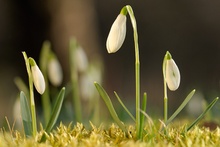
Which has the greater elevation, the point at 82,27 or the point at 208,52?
the point at 82,27

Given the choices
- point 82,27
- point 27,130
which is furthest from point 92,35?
point 27,130

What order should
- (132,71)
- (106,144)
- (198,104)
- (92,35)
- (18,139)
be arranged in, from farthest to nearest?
(132,71), (92,35), (198,104), (18,139), (106,144)

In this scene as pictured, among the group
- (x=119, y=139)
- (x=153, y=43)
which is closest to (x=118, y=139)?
(x=119, y=139)

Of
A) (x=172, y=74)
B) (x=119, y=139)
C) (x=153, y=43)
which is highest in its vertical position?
(x=172, y=74)

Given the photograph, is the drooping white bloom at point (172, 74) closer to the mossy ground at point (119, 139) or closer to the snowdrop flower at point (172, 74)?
the snowdrop flower at point (172, 74)

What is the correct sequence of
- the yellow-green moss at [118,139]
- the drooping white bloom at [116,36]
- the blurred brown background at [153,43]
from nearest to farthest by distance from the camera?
1. the yellow-green moss at [118,139]
2. the drooping white bloom at [116,36]
3. the blurred brown background at [153,43]

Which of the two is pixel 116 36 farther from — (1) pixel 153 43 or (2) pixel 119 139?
(1) pixel 153 43

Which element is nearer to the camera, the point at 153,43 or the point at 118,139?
the point at 118,139

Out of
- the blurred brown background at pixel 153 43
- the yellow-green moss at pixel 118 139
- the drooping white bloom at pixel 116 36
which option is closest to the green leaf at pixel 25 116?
the yellow-green moss at pixel 118 139

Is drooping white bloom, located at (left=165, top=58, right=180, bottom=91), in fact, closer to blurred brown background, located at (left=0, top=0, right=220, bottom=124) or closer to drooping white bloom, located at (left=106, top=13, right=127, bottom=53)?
drooping white bloom, located at (left=106, top=13, right=127, bottom=53)

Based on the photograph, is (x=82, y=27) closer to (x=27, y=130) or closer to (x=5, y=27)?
(x=5, y=27)

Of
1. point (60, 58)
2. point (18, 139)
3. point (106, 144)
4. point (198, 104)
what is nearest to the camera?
point (106, 144)
